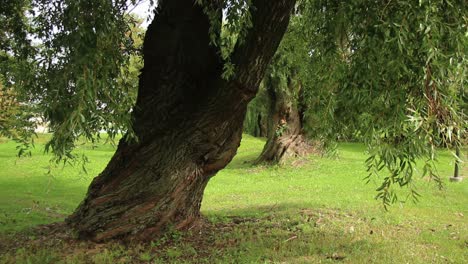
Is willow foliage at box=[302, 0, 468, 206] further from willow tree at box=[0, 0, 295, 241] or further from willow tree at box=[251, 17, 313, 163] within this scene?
willow tree at box=[251, 17, 313, 163]

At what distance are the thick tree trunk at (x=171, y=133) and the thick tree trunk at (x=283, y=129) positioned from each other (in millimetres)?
12972

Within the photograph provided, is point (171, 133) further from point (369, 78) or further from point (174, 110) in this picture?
point (369, 78)

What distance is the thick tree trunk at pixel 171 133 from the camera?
7.02 meters

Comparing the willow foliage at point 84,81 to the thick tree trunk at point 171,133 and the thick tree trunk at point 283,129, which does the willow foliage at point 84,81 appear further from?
the thick tree trunk at point 283,129

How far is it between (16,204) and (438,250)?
9.88 metres

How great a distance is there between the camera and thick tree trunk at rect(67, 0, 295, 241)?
702cm

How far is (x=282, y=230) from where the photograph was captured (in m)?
8.27

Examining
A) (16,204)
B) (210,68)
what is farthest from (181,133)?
(16,204)

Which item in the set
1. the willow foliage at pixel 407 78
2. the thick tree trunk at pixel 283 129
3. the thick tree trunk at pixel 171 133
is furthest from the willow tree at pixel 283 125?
the willow foliage at pixel 407 78

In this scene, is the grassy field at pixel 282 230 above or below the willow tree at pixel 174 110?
below

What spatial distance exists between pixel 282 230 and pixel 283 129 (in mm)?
12644

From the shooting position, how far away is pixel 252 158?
23.8 metres

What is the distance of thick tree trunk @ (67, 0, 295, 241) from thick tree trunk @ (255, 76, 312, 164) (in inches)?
511

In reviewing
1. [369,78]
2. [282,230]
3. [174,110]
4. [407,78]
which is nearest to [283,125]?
[282,230]
